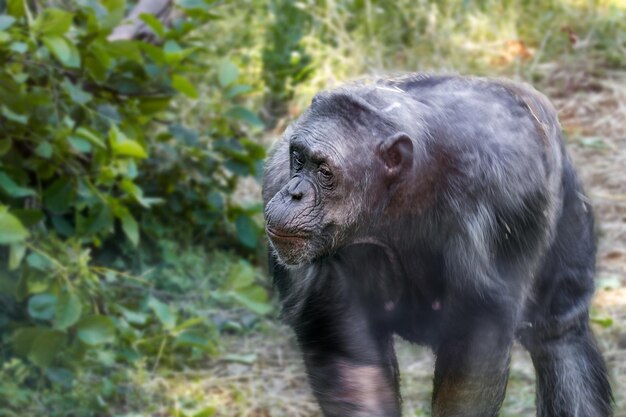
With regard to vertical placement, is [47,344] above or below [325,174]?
below

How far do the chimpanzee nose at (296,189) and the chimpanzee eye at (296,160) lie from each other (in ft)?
0.22

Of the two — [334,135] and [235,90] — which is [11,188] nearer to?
[235,90]

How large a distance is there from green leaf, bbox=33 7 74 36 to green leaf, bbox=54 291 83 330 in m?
1.02

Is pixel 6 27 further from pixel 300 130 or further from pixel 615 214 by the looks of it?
pixel 615 214

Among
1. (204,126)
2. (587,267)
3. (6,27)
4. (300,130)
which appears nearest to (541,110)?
(587,267)

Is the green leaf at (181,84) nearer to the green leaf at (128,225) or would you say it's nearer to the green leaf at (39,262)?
the green leaf at (128,225)

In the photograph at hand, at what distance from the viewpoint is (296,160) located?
9.97 ft

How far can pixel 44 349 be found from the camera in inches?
164

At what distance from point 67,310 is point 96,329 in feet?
0.46

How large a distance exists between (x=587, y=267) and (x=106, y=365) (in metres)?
2.13

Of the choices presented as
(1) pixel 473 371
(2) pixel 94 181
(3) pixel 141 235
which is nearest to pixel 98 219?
(2) pixel 94 181

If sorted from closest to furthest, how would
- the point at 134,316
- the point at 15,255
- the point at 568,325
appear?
the point at 568,325 < the point at 15,255 < the point at 134,316

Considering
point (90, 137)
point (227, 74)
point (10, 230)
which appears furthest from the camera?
point (227, 74)

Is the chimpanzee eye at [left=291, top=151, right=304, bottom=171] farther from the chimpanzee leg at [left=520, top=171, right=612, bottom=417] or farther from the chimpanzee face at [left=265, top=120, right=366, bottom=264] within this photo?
the chimpanzee leg at [left=520, top=171, right=612, bottom=417]
